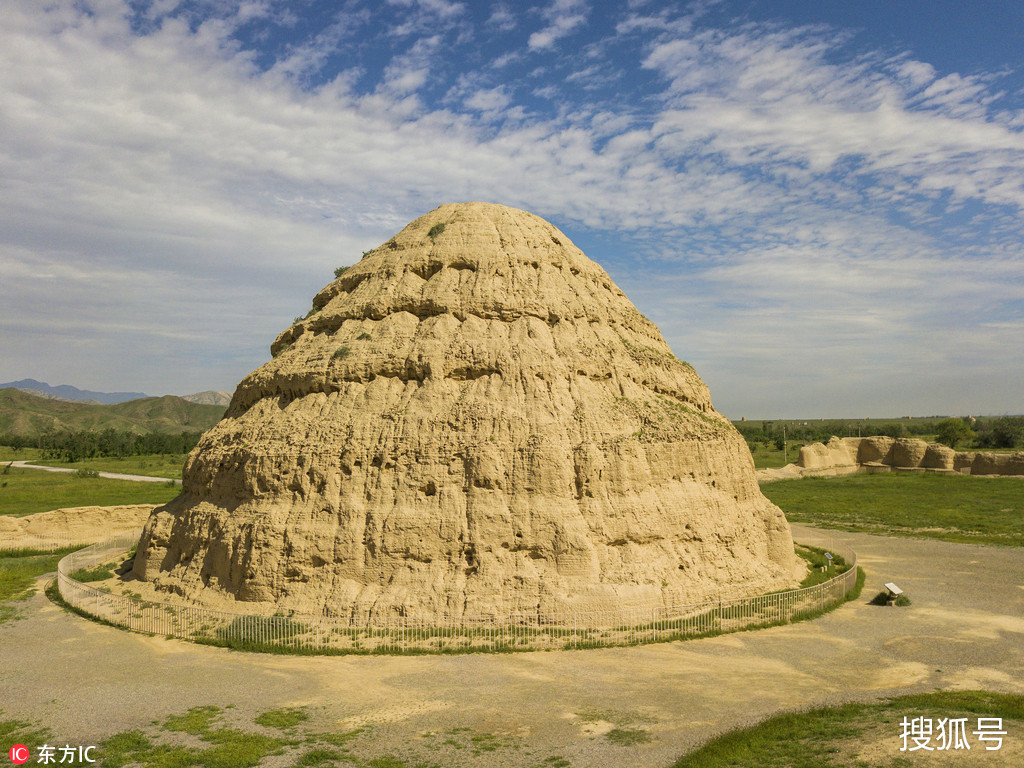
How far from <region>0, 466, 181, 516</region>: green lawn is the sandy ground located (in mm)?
34344

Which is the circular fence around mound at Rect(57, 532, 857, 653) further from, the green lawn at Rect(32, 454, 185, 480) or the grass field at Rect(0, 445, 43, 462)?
the grass field at Rect(0, 445, 43, 462)

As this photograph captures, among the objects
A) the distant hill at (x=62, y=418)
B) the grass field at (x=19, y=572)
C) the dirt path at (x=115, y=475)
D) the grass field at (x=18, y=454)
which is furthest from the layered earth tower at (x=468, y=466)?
the distant hill at (x=62, y=418)

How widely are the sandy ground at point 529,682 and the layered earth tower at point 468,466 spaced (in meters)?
2.56

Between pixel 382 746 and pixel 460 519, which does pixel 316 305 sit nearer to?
pixel 460 519

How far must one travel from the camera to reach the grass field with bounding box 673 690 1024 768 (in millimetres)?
10719

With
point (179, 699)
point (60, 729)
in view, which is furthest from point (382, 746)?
point (60, 729)

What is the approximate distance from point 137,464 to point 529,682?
90733 millimetres

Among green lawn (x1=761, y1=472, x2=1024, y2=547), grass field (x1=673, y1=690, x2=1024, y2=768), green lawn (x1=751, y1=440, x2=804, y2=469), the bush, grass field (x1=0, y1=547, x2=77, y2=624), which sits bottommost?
grass field (x1=0, y1=547, x2=77, y2=624)

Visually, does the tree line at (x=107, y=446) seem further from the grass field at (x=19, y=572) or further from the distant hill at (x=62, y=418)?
the grass field at (x=19, y=572)

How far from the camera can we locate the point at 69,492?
5834cm

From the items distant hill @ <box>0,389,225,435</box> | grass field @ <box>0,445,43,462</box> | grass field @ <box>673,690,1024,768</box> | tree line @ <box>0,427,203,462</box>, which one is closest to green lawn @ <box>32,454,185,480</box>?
tree line @ <box>0,427,203,462</box>

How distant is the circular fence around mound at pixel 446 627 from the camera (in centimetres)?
1805

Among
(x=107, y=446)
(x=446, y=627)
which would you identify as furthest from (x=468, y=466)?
(x=107, y=446)

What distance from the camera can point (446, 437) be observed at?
70.4 ft
